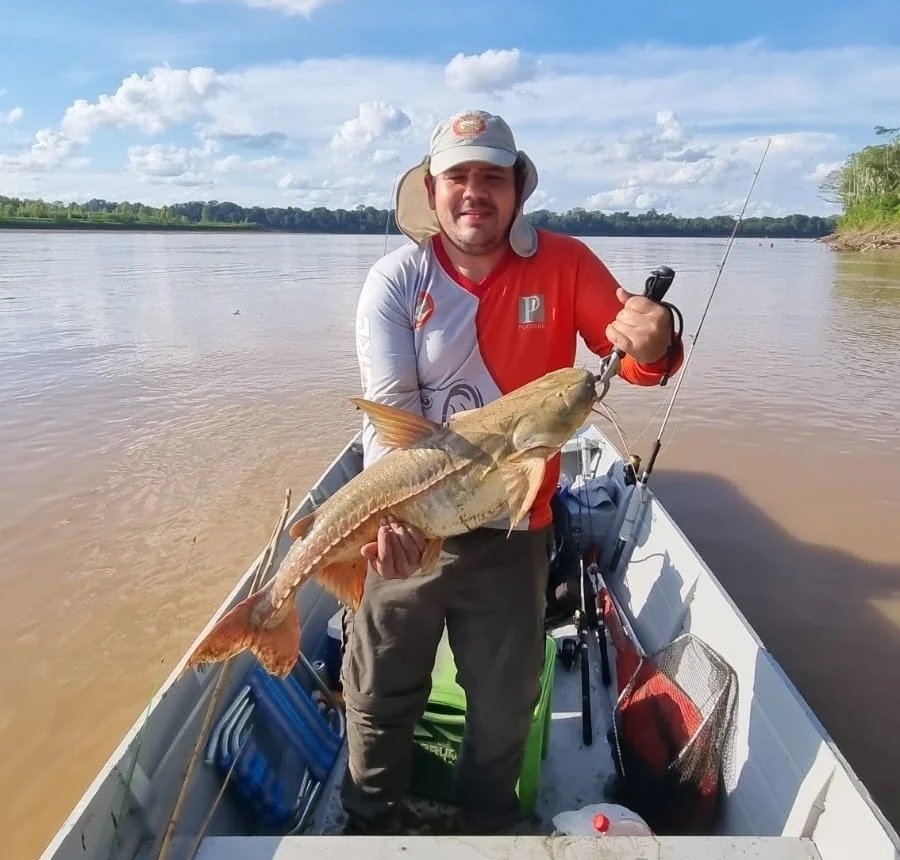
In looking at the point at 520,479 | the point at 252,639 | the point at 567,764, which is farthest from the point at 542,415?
the point at 567,764

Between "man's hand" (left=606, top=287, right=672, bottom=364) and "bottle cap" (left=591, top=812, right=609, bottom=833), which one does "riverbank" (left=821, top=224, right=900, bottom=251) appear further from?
"bottle cap" (left=591, top=812, right=609, bottom=833)

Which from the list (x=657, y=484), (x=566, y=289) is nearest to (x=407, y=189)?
(x=566, y=289)

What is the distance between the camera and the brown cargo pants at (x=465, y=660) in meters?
2.93

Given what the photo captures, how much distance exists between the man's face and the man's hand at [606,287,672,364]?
673 millimetres

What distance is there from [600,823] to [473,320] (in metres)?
2.01

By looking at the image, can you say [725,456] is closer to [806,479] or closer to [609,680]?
[806,479]

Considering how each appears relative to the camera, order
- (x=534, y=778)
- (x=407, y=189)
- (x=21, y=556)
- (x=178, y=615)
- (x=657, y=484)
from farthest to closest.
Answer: (x=657, y=484) → (x=21, y=556) → (x=178, y=615) → (x=534, y=778) → (x=407, y=189)

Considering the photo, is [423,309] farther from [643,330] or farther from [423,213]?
[643,330]

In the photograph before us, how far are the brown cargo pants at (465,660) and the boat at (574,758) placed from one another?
0.38 meters

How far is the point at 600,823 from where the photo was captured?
2691 mm

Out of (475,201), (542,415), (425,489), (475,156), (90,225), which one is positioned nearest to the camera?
(542,415)

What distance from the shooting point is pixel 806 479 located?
365 inches

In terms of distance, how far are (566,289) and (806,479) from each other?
7672 millimetres

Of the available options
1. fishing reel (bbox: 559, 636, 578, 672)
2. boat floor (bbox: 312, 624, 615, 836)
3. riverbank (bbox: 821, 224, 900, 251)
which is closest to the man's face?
boat floor (bbox: 312, 624, 615, 836)
